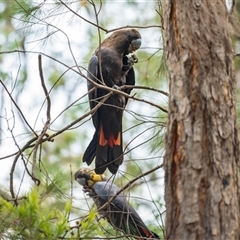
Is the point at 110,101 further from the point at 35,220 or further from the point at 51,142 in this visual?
the point at 35,220

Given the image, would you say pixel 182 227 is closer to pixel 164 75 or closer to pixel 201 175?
pixel 201 175

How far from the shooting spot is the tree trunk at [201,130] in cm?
148

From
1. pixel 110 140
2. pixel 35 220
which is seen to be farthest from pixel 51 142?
pixel 35 220

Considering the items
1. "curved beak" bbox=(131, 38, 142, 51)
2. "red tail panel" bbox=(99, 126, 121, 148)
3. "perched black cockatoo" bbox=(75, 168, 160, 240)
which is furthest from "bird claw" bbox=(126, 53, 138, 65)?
"perched black cockatoo" bbox=(75, 168, 160, 240)

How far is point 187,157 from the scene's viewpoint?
152 cm

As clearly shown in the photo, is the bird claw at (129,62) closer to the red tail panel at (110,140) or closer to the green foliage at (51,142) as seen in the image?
the green foliage at (51,142)

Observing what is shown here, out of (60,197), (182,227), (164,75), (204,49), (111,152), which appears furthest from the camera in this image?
(111,152)

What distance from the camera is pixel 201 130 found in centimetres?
153

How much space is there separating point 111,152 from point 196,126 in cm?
149

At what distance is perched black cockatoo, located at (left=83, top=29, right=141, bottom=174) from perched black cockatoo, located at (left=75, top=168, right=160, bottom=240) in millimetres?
164

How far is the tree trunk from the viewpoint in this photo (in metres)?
1.48

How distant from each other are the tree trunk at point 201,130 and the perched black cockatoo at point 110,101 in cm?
129

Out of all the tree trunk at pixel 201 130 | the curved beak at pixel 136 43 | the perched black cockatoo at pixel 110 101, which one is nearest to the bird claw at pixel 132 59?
the perched black cockatoo at pixel 110 101

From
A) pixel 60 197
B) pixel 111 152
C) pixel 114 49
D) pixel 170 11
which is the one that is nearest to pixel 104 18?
pixel 114 49
